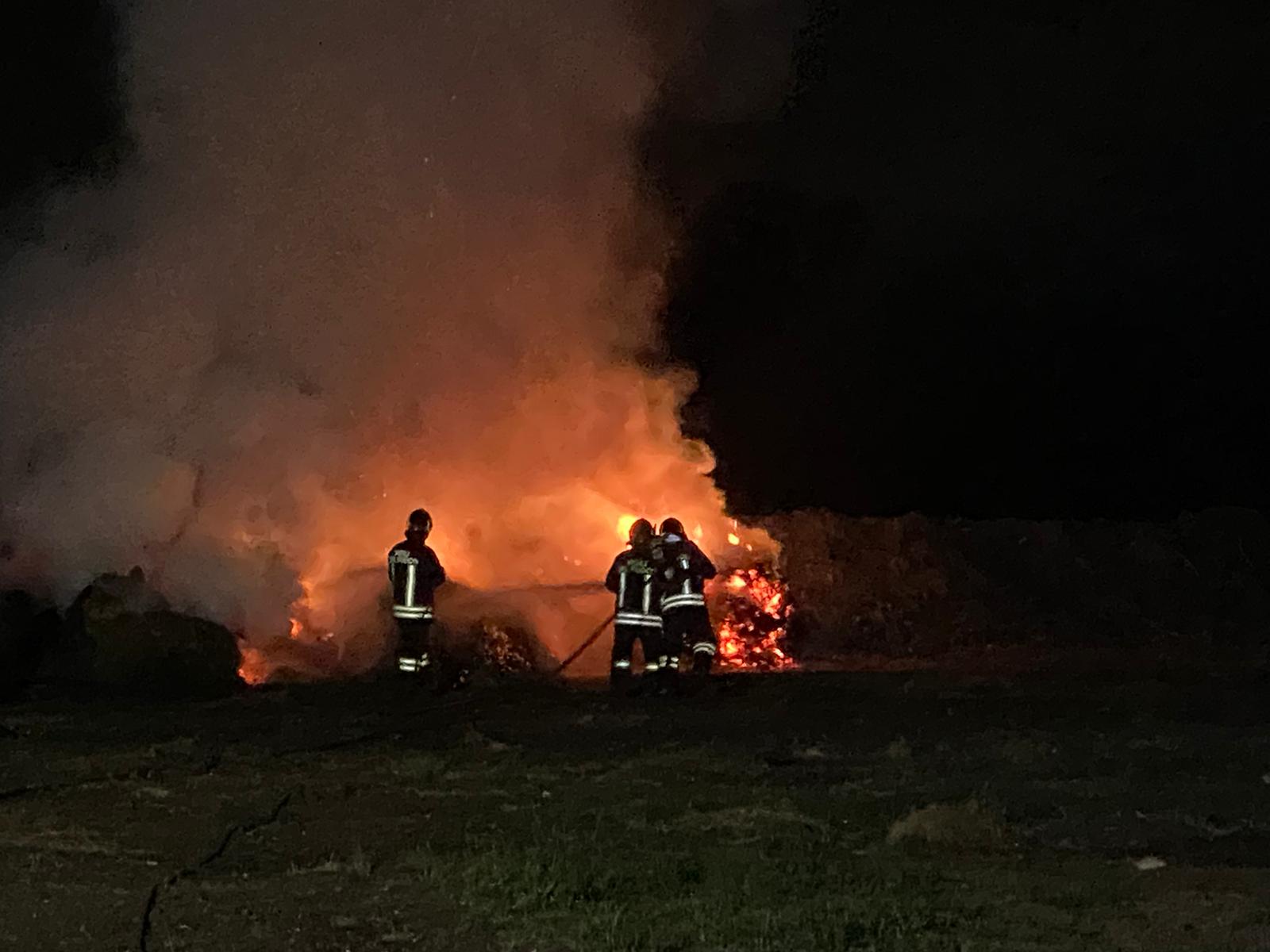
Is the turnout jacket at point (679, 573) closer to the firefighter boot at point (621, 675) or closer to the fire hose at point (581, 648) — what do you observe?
the firefighter boot at point (621, 675)

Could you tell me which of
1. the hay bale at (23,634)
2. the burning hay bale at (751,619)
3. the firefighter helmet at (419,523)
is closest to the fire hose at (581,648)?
the firefighter helmet at (419,523)

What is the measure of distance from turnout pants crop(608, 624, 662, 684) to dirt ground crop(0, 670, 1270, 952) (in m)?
0.90

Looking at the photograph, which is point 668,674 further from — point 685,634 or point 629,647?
point 629,647

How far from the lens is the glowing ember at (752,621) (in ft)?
54.4

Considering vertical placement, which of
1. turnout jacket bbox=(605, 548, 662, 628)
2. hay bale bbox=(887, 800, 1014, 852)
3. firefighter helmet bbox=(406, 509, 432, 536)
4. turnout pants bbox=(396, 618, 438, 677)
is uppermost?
firefighter helmet bbox=(406, 509, 432, 536)

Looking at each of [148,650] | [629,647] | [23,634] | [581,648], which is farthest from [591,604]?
[23,634]

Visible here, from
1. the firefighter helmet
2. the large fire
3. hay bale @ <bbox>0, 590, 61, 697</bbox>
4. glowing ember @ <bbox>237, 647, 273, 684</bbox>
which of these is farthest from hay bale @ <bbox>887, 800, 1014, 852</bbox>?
hay bale @ <bbox>0, 590, 61, 697</bbox>

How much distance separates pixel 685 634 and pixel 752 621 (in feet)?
16.7

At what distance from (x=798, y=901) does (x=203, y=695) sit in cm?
861

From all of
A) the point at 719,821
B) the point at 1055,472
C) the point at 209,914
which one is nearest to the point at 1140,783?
the point at 719,821

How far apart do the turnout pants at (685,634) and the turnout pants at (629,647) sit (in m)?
0.12

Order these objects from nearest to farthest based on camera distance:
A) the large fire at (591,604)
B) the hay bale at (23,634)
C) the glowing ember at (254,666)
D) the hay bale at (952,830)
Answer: the hay bale at (952,830)
the hay bale at (23,634)
the glowing ember at (254,666)
the large fire at (591,604)

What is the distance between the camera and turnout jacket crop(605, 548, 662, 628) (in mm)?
12273

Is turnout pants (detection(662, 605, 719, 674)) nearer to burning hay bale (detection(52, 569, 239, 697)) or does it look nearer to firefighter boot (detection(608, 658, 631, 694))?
firefighter boot (detection(608, 658, 631, 694))
